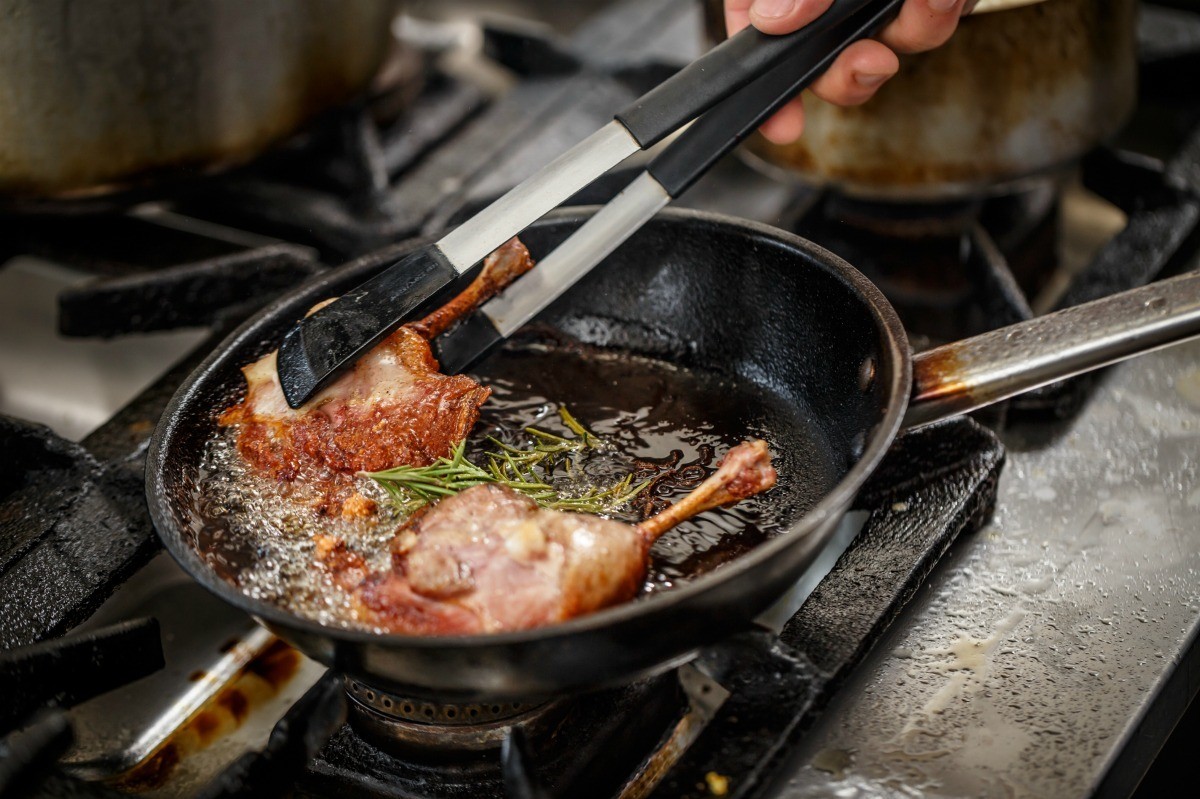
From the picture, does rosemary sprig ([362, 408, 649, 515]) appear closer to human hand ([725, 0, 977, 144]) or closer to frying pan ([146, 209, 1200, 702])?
frying pan ([146, 209, 1200, 702])

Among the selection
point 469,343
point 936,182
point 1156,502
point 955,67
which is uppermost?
point 469,343

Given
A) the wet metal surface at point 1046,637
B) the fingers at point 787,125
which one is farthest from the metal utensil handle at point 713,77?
the wet metal surface at point 1046,637

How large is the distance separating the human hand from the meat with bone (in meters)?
0.55

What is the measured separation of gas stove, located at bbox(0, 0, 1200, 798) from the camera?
100 centimetres

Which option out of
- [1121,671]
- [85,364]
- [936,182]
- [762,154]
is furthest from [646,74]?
[1121,671]

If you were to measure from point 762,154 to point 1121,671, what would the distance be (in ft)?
2.89

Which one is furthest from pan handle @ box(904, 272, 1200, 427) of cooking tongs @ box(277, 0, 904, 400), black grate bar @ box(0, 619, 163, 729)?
black grate bar @ box(0, 619, 163, 729)

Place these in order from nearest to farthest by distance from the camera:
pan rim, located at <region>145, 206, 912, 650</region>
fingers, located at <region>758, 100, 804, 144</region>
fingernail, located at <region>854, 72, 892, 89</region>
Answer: pan rim, located at <region>145, 206, 912, 650</region>
fingernail, located at <region>854, 72, 892, 89</region>
fingers, located at <region>758, 100, 804, 144</region>

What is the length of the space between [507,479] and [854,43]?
62cm

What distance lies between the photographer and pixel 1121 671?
107 cm

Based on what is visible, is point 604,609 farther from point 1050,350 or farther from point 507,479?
point 1050,350

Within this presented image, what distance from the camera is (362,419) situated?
1155 mm

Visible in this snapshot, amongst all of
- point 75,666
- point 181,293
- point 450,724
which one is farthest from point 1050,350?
point 181,293

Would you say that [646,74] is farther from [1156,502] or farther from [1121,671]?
[1121,671]
